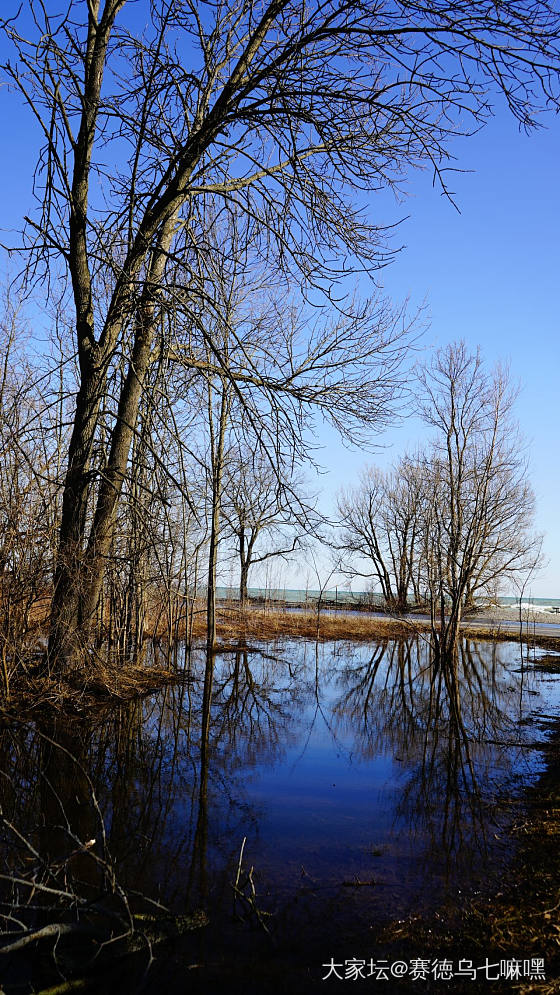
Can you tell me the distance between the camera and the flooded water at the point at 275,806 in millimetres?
3152

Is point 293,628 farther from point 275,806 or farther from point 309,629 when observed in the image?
point 275,806

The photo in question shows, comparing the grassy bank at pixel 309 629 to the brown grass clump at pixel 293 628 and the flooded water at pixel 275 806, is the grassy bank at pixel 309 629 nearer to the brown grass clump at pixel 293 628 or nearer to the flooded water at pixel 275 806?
the brown grass clump at pixel 293 628

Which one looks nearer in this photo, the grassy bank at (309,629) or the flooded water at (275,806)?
the flooded water at (275,806)

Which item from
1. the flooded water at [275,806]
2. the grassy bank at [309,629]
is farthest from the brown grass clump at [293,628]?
the flooded water at [275,806]

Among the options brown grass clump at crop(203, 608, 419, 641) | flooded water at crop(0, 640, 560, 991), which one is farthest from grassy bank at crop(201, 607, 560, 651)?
flooded water at crop(0, 640, 560, 991)

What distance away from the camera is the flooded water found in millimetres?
3152

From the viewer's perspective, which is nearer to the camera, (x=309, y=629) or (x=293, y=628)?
(x=293, y=628)

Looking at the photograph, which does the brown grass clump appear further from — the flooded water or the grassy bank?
the flooded water

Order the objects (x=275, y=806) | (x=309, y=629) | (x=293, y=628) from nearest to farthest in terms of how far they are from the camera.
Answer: (x=275, y=806) → (x=293, y=628) → (x=309, y=629)

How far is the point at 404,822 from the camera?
458 cm

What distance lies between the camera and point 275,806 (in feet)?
15.7

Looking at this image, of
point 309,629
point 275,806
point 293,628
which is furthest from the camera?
point 309,629

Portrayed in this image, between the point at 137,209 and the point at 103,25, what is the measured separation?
2.34m

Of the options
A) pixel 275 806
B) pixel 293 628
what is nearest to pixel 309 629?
pixel 293 628
